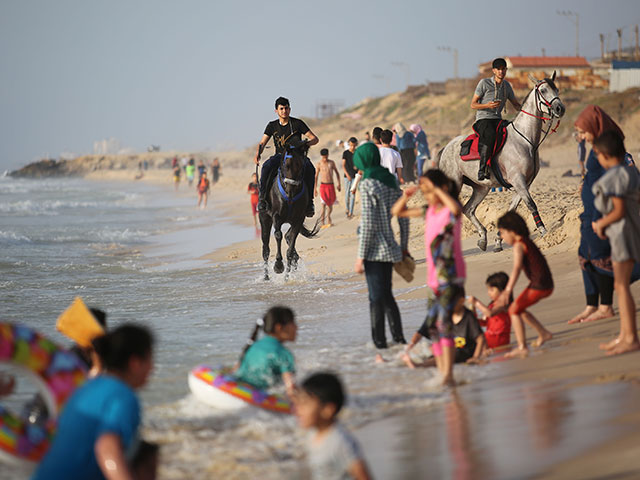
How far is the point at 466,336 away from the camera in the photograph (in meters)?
6.65

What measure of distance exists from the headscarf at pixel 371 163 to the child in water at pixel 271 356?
2200 millimetres

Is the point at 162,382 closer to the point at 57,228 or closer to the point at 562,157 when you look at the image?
the point at 57,228

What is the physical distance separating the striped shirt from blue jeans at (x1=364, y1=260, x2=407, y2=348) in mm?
145

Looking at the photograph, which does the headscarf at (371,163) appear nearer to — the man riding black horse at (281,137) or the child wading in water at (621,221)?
the child wading in water at (621,221)

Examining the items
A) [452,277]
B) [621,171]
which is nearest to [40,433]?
[452,277]

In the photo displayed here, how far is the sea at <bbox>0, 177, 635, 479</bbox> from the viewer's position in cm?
440

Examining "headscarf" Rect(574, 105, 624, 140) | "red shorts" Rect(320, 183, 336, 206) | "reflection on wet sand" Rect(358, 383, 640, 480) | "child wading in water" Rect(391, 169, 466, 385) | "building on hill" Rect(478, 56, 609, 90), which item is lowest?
"reflection on wet sand" Rect(358, 383, 640, 480)

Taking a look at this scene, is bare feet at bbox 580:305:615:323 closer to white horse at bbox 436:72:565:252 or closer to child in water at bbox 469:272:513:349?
child in water at bbox 469:272:513:349

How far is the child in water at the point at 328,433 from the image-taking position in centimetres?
353

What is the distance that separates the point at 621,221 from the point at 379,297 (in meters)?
2.24

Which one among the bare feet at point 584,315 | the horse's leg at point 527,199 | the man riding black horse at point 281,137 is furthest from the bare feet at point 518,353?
the horse's leg at point 527,199

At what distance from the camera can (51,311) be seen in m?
10.9

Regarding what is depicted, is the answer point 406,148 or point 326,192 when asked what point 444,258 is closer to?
point 326,192

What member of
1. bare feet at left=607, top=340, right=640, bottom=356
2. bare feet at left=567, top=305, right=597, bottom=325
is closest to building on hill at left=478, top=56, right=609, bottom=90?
bare feet at left=567, top=305, right=597, bottom=325
